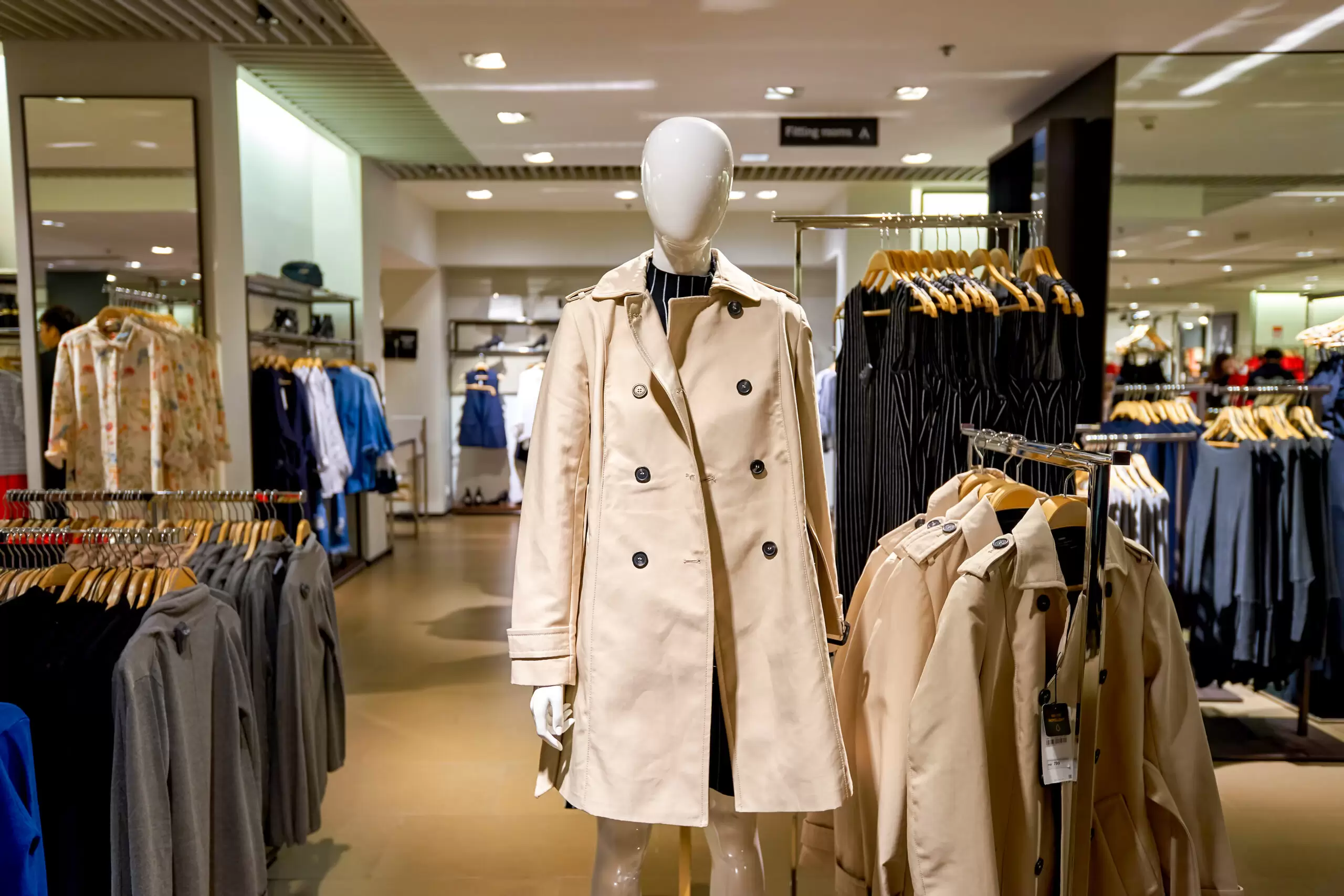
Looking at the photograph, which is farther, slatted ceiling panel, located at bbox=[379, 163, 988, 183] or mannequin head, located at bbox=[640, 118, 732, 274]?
Answer: slatted ceiling panel, located at bbox=[379, 163, 988, 183]

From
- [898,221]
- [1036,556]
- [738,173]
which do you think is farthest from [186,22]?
[1036,556]

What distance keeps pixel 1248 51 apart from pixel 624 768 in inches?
196

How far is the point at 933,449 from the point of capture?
2.65m

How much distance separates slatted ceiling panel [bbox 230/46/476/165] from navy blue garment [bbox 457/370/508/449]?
10.6ft

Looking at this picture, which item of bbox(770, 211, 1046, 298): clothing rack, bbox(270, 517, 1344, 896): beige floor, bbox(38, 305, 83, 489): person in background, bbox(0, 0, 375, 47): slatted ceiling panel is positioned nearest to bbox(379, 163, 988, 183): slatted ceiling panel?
bbox(0, 0, 375, 47): slatted ceiling panel

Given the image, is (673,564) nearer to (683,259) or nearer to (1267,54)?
(683,259)

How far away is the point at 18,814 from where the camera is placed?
145 centimetres

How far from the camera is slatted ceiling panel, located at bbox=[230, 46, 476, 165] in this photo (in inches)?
192

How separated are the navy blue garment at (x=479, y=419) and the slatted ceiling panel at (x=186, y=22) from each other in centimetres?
555

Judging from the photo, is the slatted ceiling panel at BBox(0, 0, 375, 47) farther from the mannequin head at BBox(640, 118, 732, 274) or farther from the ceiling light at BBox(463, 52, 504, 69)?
the mannequin head at BBox(640, 118, 732, 274)

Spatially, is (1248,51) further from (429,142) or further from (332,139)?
(332,139)

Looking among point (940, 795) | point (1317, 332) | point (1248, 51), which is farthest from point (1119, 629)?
point (1248, 51)

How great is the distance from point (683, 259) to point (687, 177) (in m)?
0.18

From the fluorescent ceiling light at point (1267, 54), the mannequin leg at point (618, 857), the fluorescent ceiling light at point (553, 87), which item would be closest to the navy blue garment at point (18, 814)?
the mannequin leg at point (618, 857)
